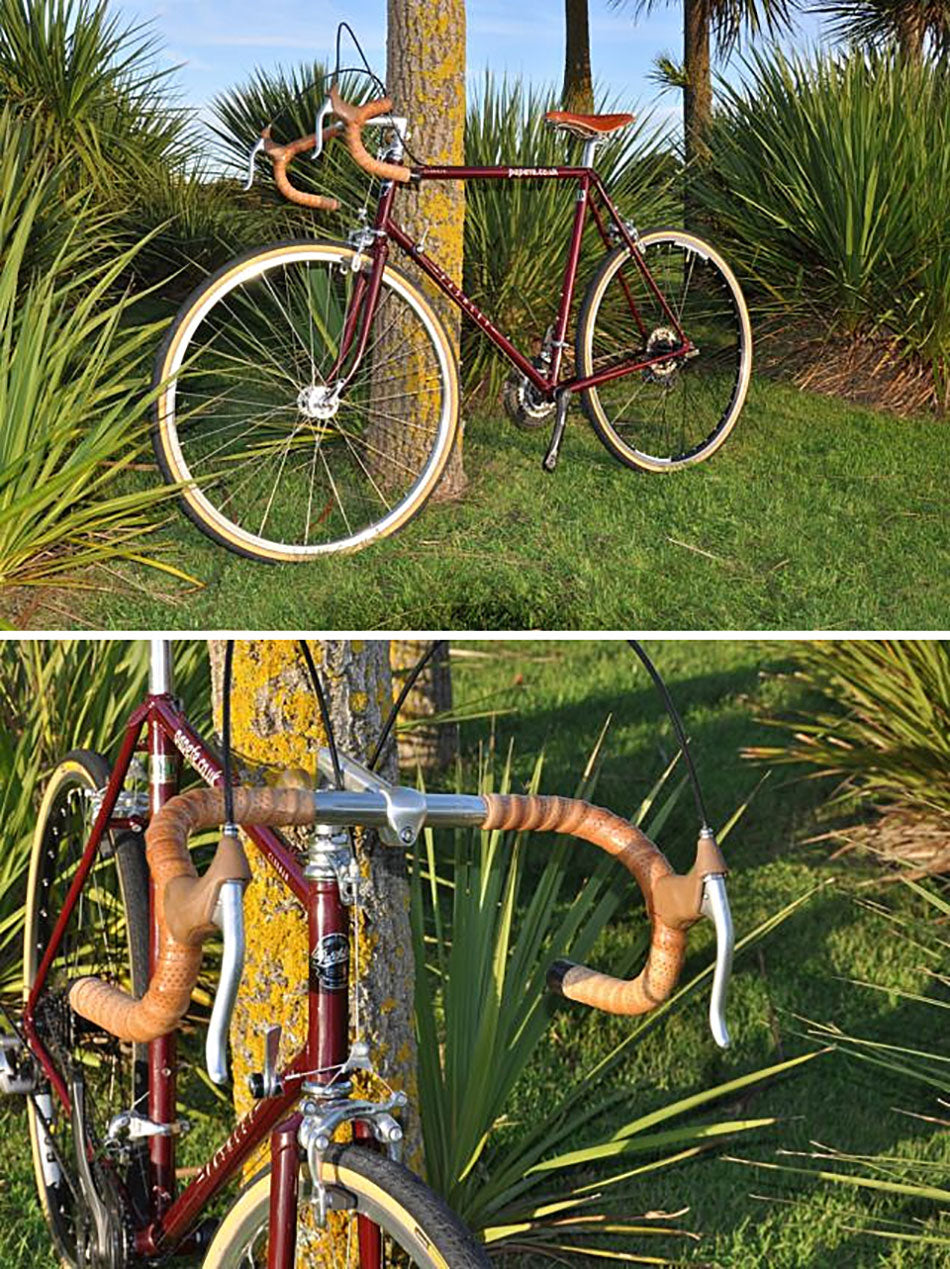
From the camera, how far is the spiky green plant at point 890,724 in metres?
5.18

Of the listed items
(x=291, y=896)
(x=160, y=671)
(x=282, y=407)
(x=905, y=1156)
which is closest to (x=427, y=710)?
(x=282, y=407)

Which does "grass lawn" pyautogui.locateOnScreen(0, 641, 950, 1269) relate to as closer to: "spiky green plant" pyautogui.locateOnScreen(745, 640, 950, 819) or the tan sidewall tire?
"spiky green plant" pyautogui.locateOnScreen(745, 640, 950, 819)

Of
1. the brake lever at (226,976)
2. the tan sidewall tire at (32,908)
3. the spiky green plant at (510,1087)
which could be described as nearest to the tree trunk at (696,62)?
the spiky green plant at (510,1087)

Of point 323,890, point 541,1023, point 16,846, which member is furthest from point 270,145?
point 323,890

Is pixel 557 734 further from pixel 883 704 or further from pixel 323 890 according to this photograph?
pixel 323 890

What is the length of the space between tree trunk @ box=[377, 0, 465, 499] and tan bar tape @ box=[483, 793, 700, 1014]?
→ 3.09 m

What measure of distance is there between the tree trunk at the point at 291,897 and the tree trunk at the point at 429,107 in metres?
2.10

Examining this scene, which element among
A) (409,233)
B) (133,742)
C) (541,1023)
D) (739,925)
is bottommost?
(739,925)

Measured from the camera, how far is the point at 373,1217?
2.08 metres

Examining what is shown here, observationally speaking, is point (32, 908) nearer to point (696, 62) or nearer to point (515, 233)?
point (515, 233)

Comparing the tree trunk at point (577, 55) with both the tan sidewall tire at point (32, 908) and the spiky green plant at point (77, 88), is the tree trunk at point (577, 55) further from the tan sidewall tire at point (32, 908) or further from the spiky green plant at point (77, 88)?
the tan sidewall tire at point (32, 908)

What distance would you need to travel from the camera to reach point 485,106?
24.0 ft

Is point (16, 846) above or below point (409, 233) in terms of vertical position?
below

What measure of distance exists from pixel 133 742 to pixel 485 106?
508 cm
